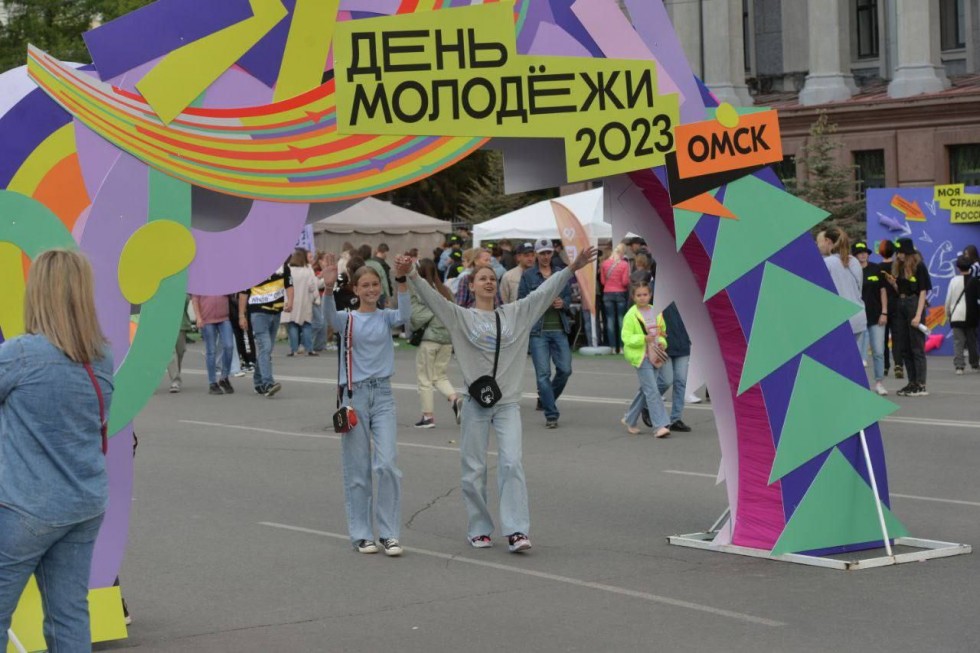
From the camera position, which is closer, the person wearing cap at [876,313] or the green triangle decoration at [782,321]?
the green triangle decoration at [782,321]

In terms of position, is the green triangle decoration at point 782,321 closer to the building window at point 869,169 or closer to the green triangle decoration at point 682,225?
the green triangle decoration at point 682,225

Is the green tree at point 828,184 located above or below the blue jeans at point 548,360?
above

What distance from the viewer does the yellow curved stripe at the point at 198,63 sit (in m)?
7.32

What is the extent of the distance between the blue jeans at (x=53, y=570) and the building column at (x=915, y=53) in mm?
31491

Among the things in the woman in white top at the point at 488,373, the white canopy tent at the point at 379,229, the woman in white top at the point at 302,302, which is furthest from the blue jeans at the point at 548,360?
the white canopy tent at the point at 379,229

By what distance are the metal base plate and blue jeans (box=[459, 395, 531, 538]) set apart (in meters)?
1.03

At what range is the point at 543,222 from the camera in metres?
29.8

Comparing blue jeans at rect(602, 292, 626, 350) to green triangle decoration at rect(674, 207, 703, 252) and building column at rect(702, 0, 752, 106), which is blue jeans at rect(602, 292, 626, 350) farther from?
green triangle decoration at rect(674, 207, 703, 252)

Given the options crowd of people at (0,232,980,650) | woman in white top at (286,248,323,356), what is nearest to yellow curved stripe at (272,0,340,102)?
crowd of people at (0,232,980,650)

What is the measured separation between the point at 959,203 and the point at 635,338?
10491mm

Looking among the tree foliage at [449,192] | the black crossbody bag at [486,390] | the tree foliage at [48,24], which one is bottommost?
the black crossbody bag at [486,390]

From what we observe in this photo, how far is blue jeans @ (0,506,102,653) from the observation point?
5.56 m

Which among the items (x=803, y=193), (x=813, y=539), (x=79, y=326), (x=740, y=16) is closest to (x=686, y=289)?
(x=813, y=539)

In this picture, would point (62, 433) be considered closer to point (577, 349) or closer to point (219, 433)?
point (219, 433)
